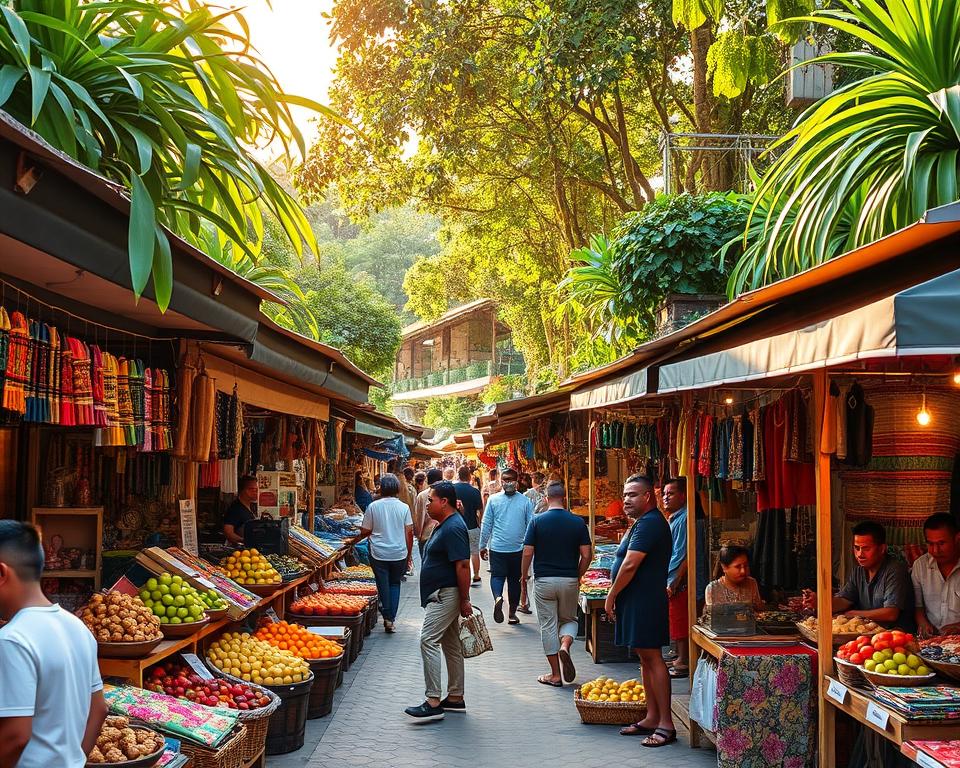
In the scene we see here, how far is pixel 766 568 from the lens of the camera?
29.7 ft

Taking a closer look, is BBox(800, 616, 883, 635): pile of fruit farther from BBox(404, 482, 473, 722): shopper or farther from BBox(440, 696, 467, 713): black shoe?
BBox(440, 696, 467, 713): black shoe

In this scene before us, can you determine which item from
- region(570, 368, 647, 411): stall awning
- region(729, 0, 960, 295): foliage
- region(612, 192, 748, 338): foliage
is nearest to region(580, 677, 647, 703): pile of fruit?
region(570, 368, 647, 411): stall awning

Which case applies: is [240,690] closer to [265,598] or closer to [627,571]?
[265,598]

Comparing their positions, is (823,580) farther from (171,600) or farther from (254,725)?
(171,600)

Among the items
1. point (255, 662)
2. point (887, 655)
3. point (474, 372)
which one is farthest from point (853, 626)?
point (474, 372)

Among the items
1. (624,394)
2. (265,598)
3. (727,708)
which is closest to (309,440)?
(265,598)

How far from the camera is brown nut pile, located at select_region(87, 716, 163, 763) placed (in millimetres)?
4711

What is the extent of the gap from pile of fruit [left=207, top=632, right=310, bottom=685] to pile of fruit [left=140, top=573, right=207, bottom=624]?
69cm

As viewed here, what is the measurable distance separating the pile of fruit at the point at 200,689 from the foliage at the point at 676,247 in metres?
7.70

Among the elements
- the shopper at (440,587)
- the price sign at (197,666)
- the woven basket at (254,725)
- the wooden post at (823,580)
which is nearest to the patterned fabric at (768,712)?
the wooden post at (823,580)

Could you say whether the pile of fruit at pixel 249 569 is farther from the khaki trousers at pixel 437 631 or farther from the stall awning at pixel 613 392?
the stall awning at pixel 613 392

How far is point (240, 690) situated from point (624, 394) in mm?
3887

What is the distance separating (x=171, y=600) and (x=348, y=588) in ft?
18.6

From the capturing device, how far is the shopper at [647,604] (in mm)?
7723
